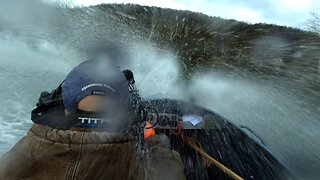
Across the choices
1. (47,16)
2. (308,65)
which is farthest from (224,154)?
(47,16)

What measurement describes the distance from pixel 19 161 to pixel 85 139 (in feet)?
1.02

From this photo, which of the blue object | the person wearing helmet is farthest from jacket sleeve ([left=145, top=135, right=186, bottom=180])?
the blue object

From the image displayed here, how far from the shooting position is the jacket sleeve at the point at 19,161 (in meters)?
1.58

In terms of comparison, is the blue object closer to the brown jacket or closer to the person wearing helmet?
the person wearing helmet

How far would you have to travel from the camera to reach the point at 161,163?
2021mm

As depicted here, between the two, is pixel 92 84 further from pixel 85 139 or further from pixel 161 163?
pixel 161 163

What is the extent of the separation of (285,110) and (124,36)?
9.44 m

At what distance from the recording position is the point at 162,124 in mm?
4168

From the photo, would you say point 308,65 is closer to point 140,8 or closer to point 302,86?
point 302,86

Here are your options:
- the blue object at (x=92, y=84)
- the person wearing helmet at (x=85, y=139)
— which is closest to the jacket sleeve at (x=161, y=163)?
the person wearing helmet at (x=85, y=139)

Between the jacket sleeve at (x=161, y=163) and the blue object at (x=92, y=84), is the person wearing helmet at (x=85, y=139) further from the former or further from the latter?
the jacket sleeve at (x=161, y=163)

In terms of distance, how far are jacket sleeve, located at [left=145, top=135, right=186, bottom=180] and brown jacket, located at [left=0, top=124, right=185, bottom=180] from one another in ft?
0.74

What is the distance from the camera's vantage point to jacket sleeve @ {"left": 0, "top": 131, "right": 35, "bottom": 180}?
5.18ft

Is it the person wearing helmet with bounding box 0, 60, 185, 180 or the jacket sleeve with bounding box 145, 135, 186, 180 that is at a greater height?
the person wearing helmet with bounding box 0, 60, 185, 180
